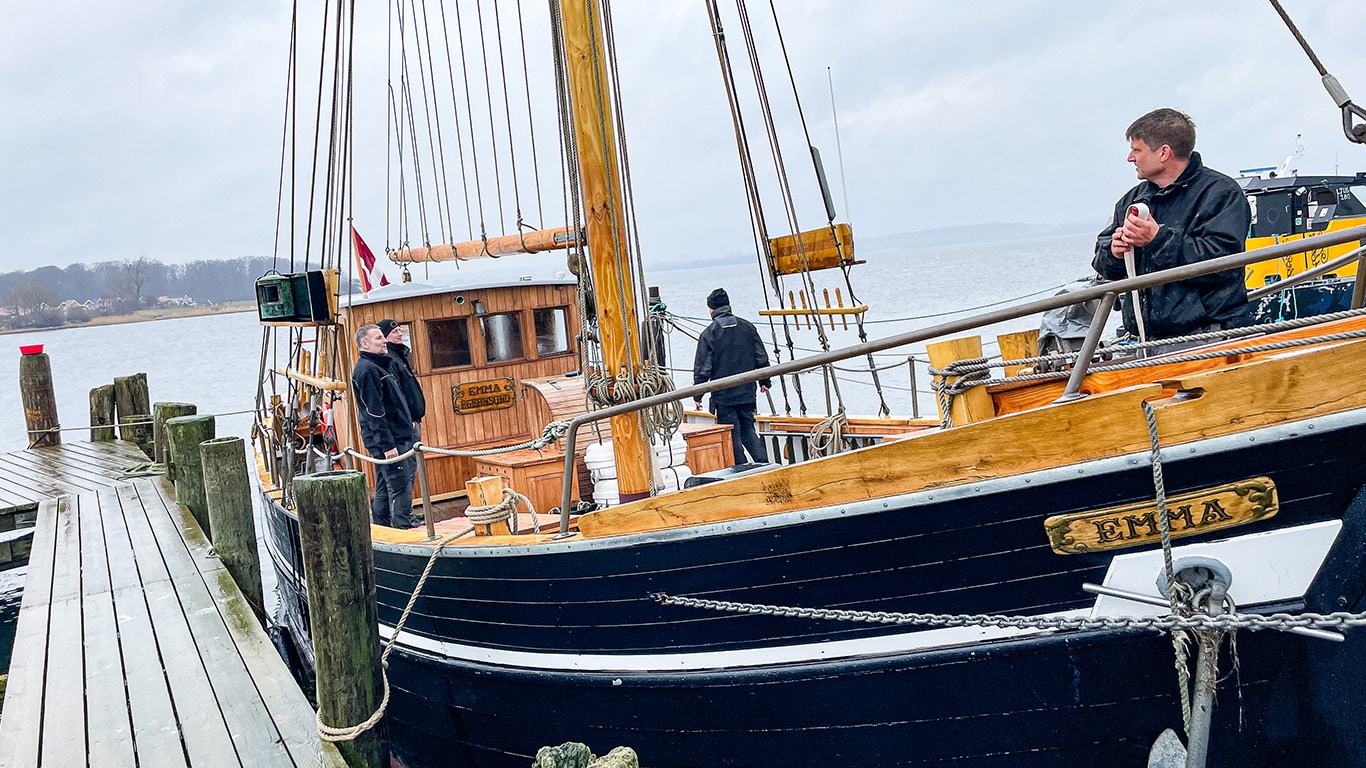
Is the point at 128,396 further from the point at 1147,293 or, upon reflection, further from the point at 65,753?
the point at 1147,293

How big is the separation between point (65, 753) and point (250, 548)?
10.3 feet

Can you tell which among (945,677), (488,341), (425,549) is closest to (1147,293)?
(945,677)

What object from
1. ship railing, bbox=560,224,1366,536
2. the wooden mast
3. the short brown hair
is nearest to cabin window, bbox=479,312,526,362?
the wooden mast

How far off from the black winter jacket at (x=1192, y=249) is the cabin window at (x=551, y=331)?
5473 millimetres

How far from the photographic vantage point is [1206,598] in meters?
3.49

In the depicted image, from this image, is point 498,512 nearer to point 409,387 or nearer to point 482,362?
point 409,387

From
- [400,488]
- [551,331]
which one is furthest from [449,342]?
[400,488]

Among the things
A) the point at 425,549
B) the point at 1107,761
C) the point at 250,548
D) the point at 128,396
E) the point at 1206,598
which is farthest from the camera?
the point at 128,396

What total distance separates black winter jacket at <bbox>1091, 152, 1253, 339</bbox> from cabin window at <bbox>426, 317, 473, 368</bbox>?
5.44 meters

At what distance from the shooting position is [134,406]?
14.0m

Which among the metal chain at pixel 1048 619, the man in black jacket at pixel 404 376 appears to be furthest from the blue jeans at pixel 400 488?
the metal chain at pixel 1048 619

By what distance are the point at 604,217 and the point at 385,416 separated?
2416 mm

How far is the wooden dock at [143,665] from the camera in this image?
14.4ft

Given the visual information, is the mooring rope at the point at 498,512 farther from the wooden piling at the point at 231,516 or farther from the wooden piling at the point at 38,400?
the wooden piling at the point at 38,400
